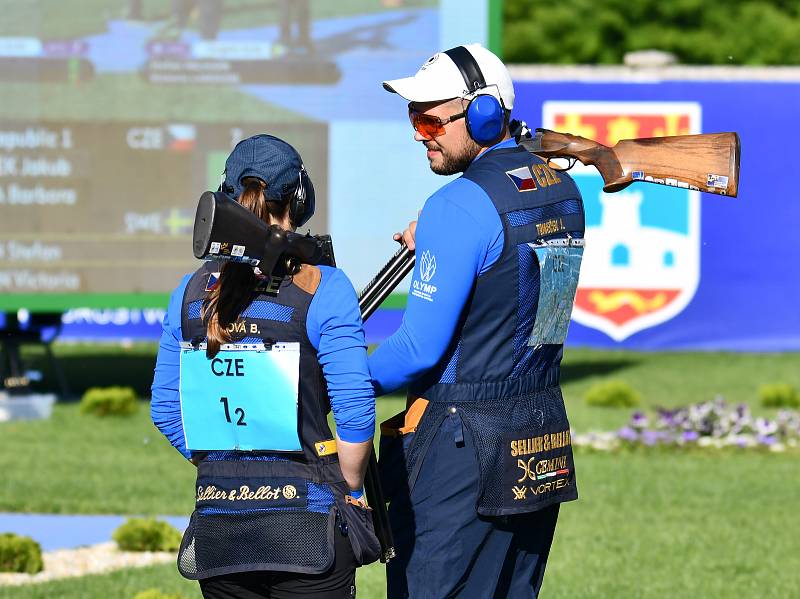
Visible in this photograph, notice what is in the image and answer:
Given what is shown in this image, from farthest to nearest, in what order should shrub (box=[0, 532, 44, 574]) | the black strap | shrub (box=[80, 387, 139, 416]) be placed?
shrub (box=[80, 387, 139, 416]) < shrub (box=[0, 532, 44, 574]) < the black strap

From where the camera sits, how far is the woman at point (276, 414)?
3980 mm

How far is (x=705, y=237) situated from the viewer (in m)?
19.4

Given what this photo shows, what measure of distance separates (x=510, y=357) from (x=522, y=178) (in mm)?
533

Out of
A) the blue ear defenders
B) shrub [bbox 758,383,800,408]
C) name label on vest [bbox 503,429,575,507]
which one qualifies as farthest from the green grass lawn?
the blue ear defenders

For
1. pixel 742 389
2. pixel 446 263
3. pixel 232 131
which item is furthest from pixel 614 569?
pixel 742 389

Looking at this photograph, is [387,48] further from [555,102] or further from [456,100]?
[456,100]

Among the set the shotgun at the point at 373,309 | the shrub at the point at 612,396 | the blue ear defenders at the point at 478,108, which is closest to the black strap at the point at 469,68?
the blue ear defenders at the point at 478,108

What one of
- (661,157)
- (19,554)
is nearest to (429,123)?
(661,157)

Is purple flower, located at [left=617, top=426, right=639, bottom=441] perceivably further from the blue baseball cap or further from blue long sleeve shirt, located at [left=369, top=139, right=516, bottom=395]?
the blue baseball cap

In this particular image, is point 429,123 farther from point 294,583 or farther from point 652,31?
point 652,31

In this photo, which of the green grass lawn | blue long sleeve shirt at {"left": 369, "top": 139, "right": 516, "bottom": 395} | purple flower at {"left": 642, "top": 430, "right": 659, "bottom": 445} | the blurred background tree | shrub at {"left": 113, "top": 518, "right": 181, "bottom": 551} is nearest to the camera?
blue long sleeve shirt at {"left": 369, "top": 139, "right": 516, "bottom": 395}

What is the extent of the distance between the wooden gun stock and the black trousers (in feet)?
4.80

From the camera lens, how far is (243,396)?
4.06 metres

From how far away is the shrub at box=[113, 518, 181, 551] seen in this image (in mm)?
8531
